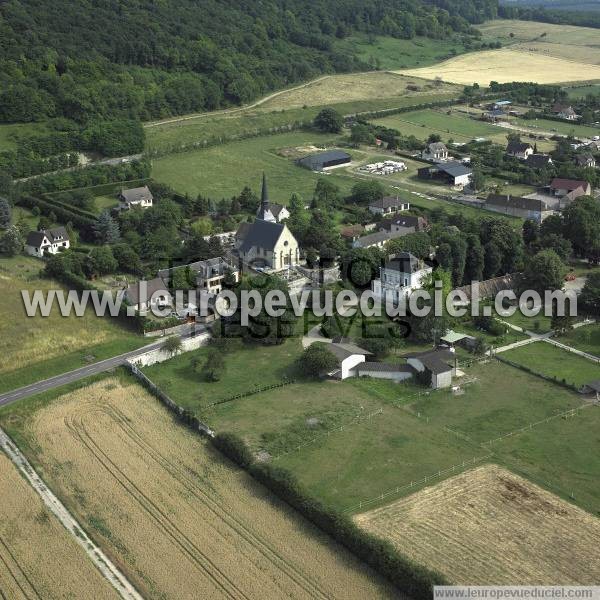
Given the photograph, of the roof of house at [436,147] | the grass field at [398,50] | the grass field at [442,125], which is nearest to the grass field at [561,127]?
the grass field at [442,125]

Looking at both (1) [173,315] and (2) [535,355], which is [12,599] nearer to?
(1) [173,315]

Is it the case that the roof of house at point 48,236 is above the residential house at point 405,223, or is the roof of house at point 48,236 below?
above

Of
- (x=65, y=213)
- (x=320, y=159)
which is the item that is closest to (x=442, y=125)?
(x=320, y=159)

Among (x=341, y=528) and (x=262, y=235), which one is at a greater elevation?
(x=262, y=235)

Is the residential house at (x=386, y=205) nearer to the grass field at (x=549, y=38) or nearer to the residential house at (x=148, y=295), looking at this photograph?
the residential house at (x=148, y=295)

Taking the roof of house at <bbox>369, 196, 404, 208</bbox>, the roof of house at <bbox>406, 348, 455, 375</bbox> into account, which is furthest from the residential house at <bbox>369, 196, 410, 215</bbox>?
the roof of house at <bbox>406, 348, 455, 375</bbox>

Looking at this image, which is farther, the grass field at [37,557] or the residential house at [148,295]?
the residential house at [148,295]

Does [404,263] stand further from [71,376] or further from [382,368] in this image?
[71,376]

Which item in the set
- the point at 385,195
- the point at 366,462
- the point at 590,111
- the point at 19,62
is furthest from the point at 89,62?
the point at 366,462
